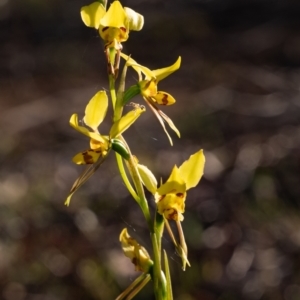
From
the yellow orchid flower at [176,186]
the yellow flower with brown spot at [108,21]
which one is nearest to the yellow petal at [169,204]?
the yellow orchid flower at [176,186]

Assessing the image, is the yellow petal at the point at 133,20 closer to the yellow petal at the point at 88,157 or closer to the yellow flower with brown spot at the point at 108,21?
the yellow flower with brown spot at the point at 108,21

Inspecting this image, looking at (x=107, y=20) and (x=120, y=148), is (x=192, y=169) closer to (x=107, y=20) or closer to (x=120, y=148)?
(x=120, y=148)

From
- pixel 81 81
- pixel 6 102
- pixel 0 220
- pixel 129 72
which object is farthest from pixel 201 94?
pixel 0 220

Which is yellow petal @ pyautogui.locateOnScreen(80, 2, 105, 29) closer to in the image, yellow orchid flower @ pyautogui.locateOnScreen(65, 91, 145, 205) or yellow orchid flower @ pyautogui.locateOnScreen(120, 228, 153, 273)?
yellow orchid flower @ pyautogui.locateOnScreen(65, 91, 145, 205)

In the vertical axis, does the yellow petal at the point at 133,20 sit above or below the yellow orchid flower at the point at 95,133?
above

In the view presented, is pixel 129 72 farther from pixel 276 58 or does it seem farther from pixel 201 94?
pixel 276 58

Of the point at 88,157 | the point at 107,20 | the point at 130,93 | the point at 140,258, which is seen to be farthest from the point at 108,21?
the point at 140,258

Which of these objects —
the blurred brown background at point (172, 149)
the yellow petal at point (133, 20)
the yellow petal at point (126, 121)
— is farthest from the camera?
the blurred brown background at point (172, 149)
